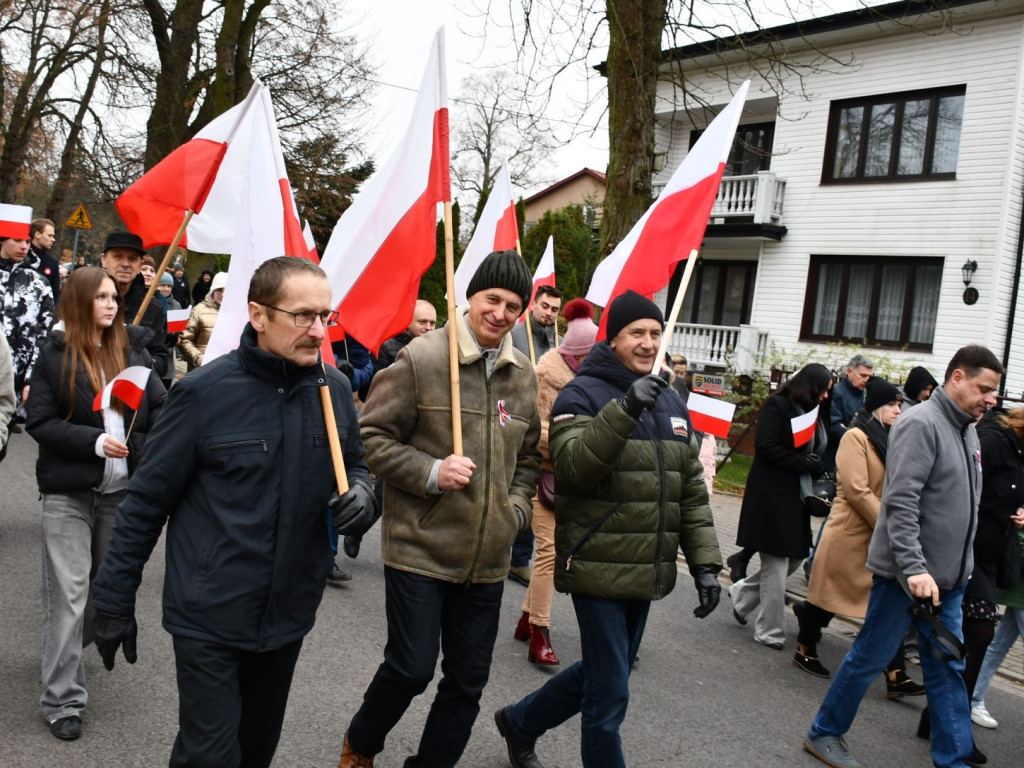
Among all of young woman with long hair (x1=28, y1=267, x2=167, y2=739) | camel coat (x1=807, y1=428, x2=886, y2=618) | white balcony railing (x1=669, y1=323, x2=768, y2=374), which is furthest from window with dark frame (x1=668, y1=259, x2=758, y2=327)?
young woman with long hair (x1=28, y1=267, x2=167, y2=739)

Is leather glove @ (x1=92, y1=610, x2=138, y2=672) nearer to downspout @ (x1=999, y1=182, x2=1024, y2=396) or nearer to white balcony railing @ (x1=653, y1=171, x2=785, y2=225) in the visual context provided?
downspout @ (x1=999, y1=182, x2=1024, y2=396)

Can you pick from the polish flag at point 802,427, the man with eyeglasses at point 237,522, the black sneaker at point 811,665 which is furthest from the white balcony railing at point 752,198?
the man with eyeglasses at point 237,522

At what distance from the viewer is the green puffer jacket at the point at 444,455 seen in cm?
343

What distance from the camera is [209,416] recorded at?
2729 millimetres

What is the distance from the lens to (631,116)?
10164 mm

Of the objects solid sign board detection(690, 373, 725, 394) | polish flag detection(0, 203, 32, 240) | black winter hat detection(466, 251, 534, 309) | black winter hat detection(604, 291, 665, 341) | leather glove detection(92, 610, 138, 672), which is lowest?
leather glove detection(92, 610, 138, 672)

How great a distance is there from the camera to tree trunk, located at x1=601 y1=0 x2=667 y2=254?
10.1m

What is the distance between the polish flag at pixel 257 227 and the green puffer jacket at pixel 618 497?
1.12 metres

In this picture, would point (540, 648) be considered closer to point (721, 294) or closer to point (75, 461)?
point (75, 461)

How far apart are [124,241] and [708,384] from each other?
34.1 ft

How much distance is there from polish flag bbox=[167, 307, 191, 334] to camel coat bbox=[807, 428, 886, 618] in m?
5.29

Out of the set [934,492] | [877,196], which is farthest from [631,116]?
[877,196]

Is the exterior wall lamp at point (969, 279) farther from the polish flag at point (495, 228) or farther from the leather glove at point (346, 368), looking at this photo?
the leather glove at point (346, 368)

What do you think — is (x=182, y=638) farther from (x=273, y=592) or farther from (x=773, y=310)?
(x=773, y=310)
